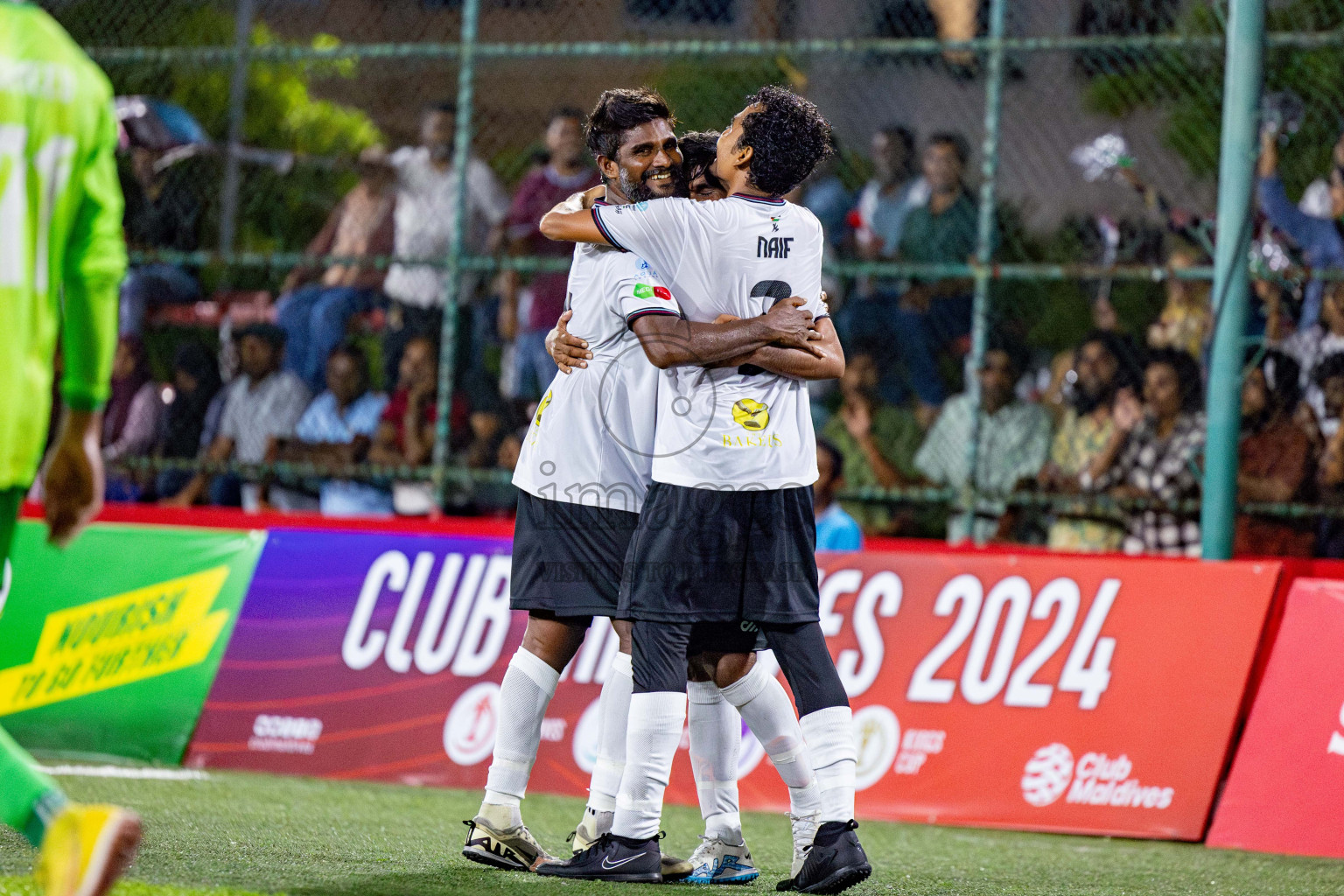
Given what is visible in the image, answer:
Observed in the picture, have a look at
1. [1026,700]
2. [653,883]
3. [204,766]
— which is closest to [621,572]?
[653,883]

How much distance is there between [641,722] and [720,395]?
90 cm

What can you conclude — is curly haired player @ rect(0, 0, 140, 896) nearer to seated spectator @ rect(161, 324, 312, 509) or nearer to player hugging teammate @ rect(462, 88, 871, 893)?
player hugging teammate @ rect(462, 88, 871, 893)

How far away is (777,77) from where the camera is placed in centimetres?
908

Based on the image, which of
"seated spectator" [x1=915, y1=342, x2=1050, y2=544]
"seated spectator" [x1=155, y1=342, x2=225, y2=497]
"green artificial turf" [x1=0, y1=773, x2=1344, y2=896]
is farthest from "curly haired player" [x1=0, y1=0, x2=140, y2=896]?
"seated spectator" [x1=155, y1=342, x2=225, y2=497]

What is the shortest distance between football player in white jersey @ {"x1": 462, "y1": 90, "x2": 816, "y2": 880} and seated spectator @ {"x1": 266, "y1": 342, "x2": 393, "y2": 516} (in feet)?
12.9

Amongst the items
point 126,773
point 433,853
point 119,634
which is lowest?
point 126,773

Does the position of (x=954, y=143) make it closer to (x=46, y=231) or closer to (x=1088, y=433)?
(x=1088, y=433)

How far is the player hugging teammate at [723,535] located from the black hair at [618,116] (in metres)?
0.30

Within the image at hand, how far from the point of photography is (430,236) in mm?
9031

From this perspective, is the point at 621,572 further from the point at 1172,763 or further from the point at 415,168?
the point at 415,168

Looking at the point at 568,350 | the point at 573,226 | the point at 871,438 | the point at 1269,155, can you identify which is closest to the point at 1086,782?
the point at 871,438

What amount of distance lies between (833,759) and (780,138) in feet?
5.43

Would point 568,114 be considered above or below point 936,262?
above

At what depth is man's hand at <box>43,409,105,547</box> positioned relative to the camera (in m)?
3.17
